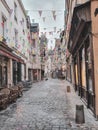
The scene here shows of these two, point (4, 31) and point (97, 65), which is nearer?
point (97, 65)

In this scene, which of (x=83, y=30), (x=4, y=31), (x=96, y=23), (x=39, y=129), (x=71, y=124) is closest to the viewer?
(x=39, y=129)

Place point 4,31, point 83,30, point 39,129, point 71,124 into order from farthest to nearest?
point 4,31 < point 83,30 < point 71,124 < point 39,129

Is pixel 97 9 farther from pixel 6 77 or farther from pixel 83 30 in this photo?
pixel 6 77

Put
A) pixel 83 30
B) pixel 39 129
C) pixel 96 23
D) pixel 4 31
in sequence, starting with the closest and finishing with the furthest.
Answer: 1. pixel 39 129
2. pixel 96 23
3. pixel 83 30
4. pixel 4 31

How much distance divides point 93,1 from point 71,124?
470 cm

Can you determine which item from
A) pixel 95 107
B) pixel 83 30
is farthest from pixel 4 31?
pixel 95 107

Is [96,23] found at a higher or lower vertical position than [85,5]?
lower

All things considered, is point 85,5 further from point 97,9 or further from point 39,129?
point 39,129

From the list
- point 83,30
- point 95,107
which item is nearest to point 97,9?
point 83,30

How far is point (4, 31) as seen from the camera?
19.6 m

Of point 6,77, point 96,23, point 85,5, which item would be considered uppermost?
point 85,5

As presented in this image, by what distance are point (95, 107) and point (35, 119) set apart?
7.84ft

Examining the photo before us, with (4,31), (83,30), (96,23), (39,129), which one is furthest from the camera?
(4,31)

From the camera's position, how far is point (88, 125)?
844cm
